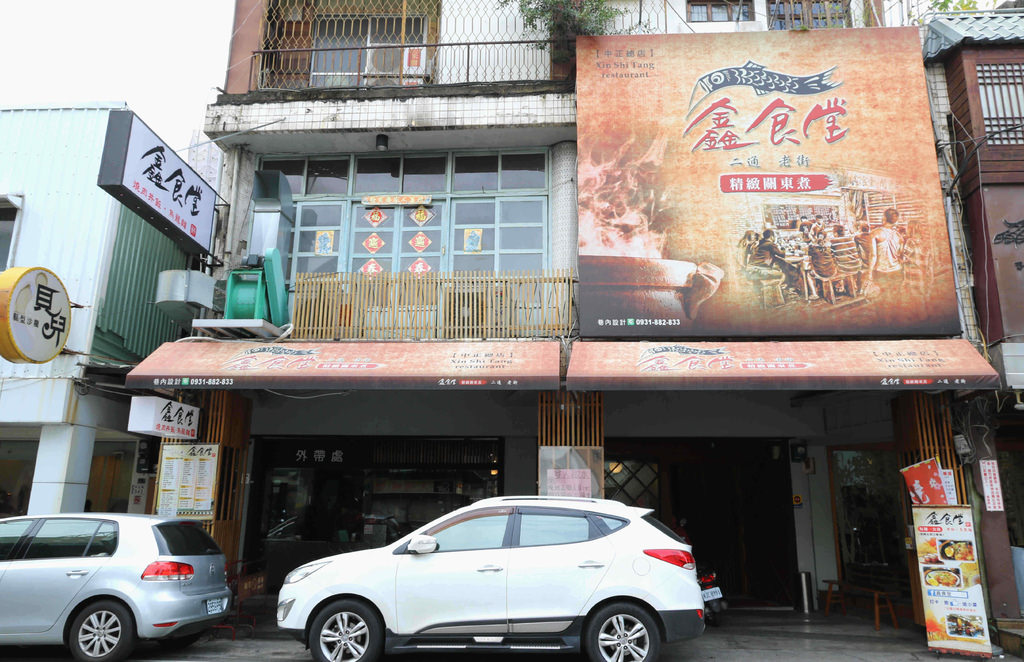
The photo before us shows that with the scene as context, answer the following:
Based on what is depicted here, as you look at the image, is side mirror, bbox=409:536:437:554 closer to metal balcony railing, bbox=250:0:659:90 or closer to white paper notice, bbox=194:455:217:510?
white paper notice, bbox=194:455:217:510

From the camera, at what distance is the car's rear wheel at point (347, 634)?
6.94 m

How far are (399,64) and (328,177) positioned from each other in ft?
8.39

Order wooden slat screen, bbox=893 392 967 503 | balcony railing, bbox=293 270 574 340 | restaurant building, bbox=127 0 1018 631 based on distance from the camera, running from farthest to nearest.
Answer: balcony railing, bbox=293 270 574 340
restaurant building, bbox=127 0 1018 631
wooden slat screen, bbox=893 392 967 503

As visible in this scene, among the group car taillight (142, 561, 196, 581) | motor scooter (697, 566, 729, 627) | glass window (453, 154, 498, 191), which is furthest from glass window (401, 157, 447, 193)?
motor scooter (697, 566, 729, 627)

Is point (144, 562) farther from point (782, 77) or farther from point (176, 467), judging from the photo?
point (782, 77)

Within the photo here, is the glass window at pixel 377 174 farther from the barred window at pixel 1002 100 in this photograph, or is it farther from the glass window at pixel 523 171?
the barred window at pixel 1002 100

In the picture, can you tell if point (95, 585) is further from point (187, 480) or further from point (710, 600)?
point (710, 600)

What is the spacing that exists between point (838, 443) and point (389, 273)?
870cm

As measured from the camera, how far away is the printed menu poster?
824 cm

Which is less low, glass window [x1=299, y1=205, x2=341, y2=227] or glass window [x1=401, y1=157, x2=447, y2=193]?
glass window [x1=401, y1=157, x2=447, y2=193]

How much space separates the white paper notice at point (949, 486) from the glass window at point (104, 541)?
33.5 ft

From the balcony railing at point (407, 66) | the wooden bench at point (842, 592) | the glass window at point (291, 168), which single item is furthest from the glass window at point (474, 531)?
the balcony railing at point (407, 66)

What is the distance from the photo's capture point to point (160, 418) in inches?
367

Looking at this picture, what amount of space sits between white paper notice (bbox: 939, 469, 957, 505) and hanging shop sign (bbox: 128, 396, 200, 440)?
10445 millimetres
